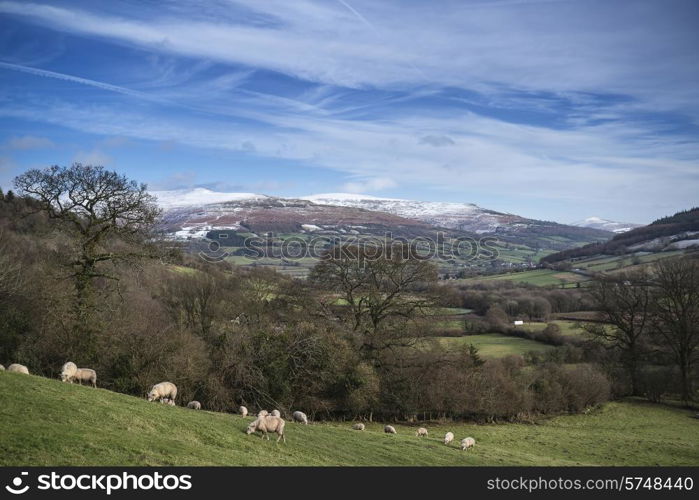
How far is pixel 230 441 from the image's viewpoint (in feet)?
52.7

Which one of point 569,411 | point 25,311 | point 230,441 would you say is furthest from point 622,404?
point 25,311

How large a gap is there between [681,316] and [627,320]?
546 cm

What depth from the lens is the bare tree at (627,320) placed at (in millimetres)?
52688

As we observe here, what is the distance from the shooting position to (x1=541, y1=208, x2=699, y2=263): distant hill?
5787 inches

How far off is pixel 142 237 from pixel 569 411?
1622 inches

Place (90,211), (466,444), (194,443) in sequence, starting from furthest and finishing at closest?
(90,211) < (466,444) < (194,443)

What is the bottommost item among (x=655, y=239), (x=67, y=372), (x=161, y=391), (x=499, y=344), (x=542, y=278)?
(x=499, y=344)

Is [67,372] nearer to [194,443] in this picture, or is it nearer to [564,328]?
[194,443]

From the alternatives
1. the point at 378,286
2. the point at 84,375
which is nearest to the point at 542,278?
the point at 378,286

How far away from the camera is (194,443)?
49.2ft

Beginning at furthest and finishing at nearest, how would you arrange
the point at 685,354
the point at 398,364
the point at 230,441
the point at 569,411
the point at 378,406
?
the point at 685,354, the point at 569,411, the point at 398,364, the point at 378,406, the point at 230,441

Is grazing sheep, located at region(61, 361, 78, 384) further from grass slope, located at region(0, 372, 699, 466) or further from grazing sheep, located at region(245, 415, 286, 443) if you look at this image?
grazing sheep, located at region(245, 415, 286, 443)
